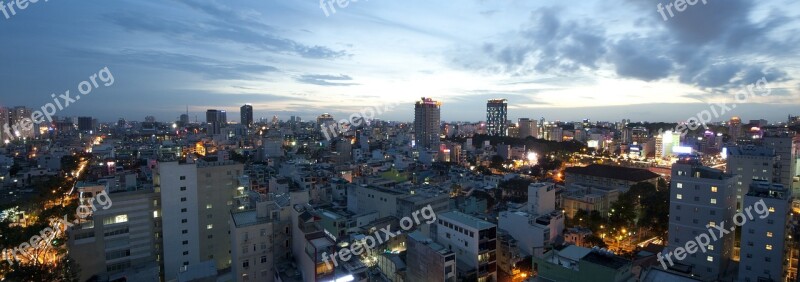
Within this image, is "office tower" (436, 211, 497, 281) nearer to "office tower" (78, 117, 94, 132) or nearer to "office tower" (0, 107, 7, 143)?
"office tower" (0, 107, 7, 143)

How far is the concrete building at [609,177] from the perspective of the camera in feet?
79.8

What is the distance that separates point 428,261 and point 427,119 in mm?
50991

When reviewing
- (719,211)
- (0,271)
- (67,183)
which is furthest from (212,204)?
(719,211)

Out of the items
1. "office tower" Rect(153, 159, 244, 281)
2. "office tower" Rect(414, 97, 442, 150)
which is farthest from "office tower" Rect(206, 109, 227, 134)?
"office tower" Rect(153, 159, 244, 281)

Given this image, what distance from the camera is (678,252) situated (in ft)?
42.1

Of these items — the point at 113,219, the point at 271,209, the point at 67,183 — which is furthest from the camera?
the point at 67,183

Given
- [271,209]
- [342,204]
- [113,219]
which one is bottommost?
[342,204]

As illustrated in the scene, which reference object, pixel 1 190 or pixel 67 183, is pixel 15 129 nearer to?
pixel 1 190

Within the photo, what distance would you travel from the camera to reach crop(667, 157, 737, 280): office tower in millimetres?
12281

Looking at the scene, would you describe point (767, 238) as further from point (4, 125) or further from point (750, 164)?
point (4, 125)

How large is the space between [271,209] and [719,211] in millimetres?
13604

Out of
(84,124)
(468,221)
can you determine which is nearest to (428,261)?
(468,221)

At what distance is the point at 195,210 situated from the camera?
12.6m

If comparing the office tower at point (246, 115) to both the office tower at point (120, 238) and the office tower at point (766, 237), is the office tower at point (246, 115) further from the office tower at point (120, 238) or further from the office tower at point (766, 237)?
the office tower at point (766, 237)
